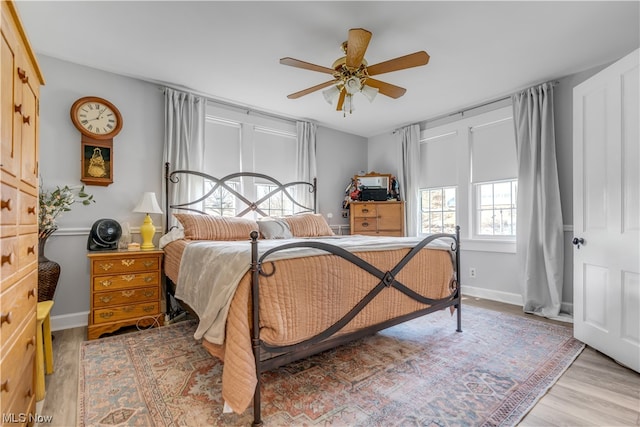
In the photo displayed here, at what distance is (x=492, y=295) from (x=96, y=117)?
4.96 m

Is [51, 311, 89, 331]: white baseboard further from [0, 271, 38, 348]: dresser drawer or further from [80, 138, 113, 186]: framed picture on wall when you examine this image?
[0, 271, 38, 348]: dresser drawer

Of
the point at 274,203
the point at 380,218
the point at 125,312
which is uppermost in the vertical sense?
the point at 274,203

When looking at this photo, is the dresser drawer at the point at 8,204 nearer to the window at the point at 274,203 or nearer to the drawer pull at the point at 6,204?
the drawer pull at the point at 6,204

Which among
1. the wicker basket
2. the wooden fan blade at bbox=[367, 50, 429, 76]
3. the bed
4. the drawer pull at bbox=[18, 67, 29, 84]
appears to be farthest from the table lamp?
the wooden fan blade at bbox=[367, 50, 429, 76]

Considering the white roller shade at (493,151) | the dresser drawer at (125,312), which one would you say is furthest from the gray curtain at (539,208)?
the dresser drawer at (125,312)

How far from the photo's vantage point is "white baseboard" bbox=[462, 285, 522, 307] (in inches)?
144

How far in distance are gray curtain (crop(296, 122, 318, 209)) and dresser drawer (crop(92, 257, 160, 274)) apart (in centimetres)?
226

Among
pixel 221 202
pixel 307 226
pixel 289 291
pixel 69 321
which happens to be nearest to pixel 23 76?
pixel 289 291

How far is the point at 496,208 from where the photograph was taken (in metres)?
3.96

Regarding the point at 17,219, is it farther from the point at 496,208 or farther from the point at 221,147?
the point at 496,208

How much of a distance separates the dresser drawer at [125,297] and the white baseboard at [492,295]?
3.82m

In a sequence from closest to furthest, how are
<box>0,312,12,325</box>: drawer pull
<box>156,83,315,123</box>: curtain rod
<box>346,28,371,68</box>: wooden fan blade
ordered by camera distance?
<box>0,312,12,325</box>: drawer pull, <box>346,28,371,68</box>: wooden fan blade, <box>156,83,315,123</box>: curtain rod

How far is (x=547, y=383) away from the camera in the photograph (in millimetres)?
1845

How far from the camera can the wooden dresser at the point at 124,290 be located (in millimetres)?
2564
